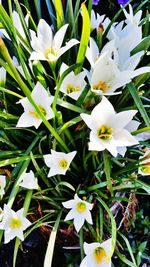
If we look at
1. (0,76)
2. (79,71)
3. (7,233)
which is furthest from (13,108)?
Result: (7,233)

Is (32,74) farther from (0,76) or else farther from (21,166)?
(21,166)

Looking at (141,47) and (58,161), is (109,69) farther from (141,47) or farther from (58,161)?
(58,161)

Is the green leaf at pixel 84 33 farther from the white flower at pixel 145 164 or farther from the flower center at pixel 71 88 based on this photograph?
the white flower at pixel 145 164

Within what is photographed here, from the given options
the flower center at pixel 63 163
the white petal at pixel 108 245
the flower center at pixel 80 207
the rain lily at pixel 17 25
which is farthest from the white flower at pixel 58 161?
the rain lily at pixel 17 25

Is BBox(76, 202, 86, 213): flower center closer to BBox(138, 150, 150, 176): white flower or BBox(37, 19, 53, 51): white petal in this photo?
BBox(138, 150, 150, 176): white flower

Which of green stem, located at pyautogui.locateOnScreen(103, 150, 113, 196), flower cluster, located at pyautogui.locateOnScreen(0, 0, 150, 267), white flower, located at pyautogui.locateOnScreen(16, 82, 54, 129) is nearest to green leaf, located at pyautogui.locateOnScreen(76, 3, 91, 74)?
flower cluster, located at pyautogui.locateOnScreen(0, 0, 150, 267)

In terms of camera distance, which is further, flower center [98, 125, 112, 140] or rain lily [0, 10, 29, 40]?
rain lily [0, 10, 29, 40]

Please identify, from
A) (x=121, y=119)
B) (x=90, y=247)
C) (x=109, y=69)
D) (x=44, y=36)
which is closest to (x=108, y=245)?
(x=90, y=247)
